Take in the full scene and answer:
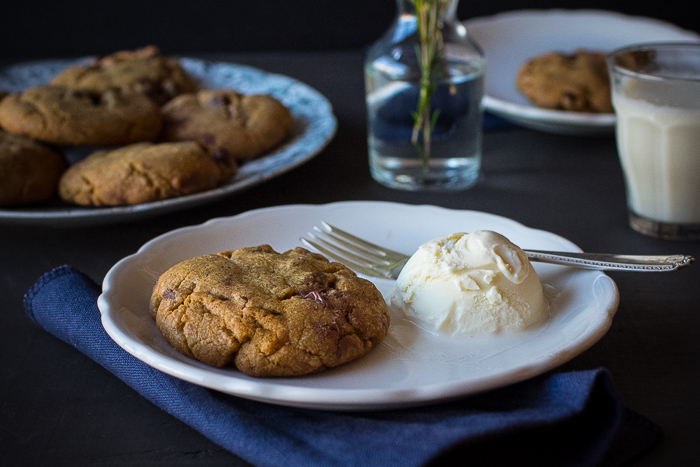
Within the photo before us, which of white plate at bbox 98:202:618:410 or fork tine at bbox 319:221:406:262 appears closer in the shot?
white plate at bbox 98:202:618:410

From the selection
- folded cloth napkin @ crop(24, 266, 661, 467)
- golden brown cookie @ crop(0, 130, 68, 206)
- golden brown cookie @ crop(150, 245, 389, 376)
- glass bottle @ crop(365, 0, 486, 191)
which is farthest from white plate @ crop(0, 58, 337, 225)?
folded cloth napkin @ crop(24, 266, 661, 467)

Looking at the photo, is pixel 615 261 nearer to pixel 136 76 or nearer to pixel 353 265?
pixel 353 265

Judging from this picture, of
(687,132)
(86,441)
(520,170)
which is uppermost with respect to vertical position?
(687,132)

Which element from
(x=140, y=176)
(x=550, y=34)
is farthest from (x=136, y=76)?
(x=550, y=34)

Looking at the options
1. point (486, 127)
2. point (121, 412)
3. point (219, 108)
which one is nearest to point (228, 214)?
point (219, 108)

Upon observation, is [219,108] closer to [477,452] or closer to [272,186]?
[272,186]

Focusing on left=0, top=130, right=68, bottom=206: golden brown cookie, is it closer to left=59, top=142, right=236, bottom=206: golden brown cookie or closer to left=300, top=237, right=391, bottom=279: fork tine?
left=59, top=142, right=236, bottom=206: golden brown cookie

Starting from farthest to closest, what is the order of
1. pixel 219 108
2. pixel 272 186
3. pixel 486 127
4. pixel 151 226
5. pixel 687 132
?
pixel 486 127 → pixel 219 108 → pixel 272 186 → pixel 151 226 → pixel 687 132
